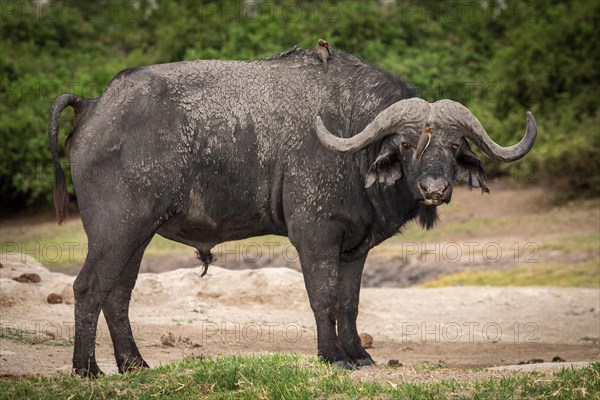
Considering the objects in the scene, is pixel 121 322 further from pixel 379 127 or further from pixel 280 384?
pixel 379 127

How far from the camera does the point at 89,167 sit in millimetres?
10727

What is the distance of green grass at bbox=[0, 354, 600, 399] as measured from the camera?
349 inches

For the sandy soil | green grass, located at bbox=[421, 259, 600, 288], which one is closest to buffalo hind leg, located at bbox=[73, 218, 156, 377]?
the sandy soil

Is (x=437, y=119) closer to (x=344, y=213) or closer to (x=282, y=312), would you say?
(x=344, y=213)

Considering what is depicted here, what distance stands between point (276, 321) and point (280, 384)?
623cm

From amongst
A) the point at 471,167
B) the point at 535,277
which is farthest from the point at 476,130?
the point at 535,277

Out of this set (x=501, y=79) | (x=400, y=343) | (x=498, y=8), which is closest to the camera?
(x=400, y=343)

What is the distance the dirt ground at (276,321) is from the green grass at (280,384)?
0.80m

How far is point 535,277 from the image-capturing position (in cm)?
2094

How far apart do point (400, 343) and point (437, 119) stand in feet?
17.2

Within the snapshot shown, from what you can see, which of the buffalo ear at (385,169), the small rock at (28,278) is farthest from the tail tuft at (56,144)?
the small rock at (28,278)

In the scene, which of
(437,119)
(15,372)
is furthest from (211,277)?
(437,119)

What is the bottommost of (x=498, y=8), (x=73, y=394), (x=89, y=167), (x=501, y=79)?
(x=73, y=394)

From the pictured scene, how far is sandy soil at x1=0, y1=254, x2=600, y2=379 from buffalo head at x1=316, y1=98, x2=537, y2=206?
313 centimetres
